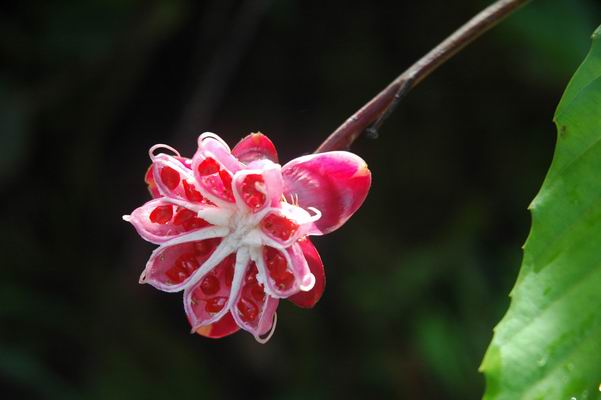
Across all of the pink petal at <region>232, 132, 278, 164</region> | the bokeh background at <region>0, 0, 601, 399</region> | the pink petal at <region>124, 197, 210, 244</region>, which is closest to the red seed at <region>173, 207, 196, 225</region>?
the pink petal at <region>124, 197, 210, 244</region>

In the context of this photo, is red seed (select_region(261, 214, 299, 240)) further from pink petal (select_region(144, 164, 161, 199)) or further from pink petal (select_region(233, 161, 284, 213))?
pink petal (select_region(144, 164, 161, 199))

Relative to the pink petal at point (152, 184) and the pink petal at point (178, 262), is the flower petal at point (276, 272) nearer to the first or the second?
the pink petal at point (178, 262)

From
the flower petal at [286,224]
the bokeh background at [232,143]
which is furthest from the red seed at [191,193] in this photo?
the bokeh background at [232,143]

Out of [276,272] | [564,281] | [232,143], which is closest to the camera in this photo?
[564,281]

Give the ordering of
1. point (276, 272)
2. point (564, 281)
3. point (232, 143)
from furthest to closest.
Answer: point (232, 143) → point (276, 272) → point (564, 281)

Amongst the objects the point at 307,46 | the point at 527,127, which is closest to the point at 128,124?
the point at 307,46

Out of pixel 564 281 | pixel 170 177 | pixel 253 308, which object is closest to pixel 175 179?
pixel 170 177

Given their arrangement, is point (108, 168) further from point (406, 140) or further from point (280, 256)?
point (280, 256)

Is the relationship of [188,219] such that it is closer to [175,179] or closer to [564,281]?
[175,179]
